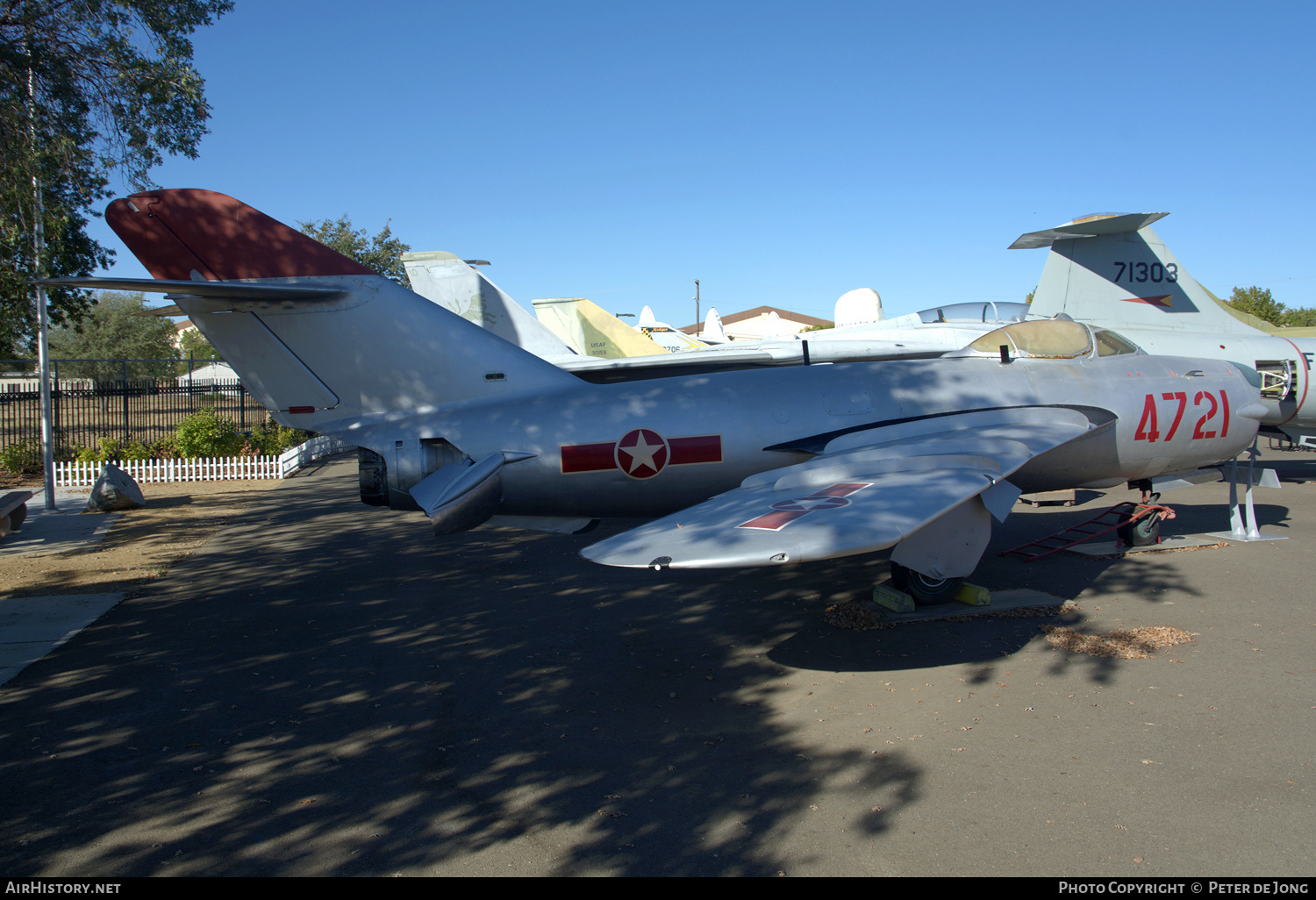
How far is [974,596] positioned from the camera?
25.0 feet

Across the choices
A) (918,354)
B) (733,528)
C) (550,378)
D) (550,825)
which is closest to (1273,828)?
(733,528)

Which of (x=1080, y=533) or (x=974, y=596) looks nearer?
(x=974, y=596)

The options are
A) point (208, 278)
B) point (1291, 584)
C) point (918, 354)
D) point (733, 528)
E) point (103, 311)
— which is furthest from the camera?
point (103, 311)

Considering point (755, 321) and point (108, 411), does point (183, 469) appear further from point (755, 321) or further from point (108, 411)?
point (755, 321)

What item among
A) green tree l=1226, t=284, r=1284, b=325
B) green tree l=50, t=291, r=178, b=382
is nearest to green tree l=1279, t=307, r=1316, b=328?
green tree l=1226, t=284, r=1284, b=325

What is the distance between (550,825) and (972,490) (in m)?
4.04

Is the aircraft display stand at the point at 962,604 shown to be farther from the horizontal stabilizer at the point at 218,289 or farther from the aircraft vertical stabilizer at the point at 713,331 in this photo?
the aircraft vertical stabilizer at the point at 713,331

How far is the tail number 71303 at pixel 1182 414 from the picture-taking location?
8.49 meters

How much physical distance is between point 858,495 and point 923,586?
7.30 feet

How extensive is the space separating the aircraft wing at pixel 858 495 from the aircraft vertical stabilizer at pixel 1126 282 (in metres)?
8.06

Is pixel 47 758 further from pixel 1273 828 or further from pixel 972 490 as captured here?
pixel 1273 828

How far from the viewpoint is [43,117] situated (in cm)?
1068

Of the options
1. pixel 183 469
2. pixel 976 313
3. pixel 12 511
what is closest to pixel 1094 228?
pixel 976 313

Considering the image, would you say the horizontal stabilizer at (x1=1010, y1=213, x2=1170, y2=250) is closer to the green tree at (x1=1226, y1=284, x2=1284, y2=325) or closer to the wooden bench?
the wooden bench
